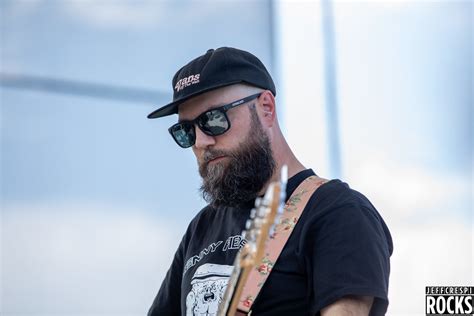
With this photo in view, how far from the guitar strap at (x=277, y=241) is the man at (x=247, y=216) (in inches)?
0.6

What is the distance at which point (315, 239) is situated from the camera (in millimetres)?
1580

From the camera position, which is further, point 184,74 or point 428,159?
point 428,159

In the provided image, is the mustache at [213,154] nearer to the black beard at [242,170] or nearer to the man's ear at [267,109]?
the black beard at [242,170]

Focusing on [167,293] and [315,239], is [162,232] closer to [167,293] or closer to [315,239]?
[167,293]

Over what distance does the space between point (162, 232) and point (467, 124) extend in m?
1.31

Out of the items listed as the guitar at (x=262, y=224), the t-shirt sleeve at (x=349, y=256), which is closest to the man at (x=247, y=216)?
the t-shirt sleeve at (x=349, y=256)

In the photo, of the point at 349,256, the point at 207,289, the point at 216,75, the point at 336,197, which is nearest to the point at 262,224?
the point at 349,256

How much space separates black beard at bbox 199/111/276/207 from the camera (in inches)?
70.9

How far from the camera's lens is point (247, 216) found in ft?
5.90

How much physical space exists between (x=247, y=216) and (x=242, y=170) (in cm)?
11

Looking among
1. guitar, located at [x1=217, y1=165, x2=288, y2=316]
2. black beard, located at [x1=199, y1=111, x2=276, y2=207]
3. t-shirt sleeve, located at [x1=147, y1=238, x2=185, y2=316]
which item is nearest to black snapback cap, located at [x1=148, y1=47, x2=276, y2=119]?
black beard, located at [x1=199, y1=111, x2=276, y2=207]

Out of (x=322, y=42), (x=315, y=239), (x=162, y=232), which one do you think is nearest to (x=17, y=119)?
(x=162, y=232)

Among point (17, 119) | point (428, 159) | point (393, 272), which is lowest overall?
point (393, 272)

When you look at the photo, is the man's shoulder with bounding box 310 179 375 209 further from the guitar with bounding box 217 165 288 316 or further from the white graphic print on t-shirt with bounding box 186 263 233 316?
the guitar with bounding box 217 165 288 316
